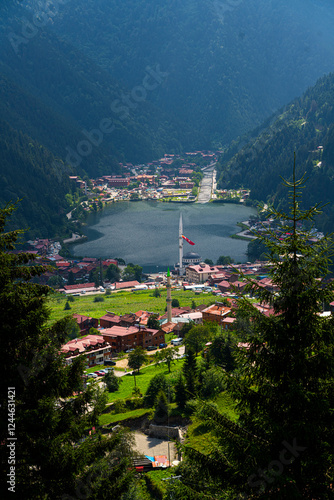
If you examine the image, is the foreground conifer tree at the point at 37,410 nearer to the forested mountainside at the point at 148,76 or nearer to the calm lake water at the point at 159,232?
the calm lake water at the point at 159,232

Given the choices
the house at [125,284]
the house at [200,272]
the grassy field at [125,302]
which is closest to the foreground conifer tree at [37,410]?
the grassy field at [125,302]

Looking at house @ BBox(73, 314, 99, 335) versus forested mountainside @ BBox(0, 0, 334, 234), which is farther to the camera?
forested mountainside @ BBox(0, 0, 334, 234)

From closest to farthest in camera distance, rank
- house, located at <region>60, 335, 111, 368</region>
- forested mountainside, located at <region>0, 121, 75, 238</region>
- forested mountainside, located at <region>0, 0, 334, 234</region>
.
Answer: house, located at <region>60, 335, 111, 368</region>
forested mountainside, located at <region>0, 121, 75, 238</region>
forested mountainside, located at <region>0, 0, 334, 234</region>

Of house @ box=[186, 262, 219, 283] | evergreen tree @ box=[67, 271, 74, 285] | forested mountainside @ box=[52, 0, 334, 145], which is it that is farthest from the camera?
forested mountainside @ box=[52, 0, 334, 145]

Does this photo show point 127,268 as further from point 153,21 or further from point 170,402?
point 153,21

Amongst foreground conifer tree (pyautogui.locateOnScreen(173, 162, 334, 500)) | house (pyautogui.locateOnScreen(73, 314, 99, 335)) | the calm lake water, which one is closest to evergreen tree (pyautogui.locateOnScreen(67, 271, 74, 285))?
the calm lake water

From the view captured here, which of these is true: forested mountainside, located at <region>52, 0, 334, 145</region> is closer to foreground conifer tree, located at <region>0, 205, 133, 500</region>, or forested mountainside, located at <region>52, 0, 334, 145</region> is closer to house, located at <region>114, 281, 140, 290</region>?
house, located at <region>114, 281, 140, 290</region>

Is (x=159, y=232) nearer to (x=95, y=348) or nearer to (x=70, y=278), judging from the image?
(x=70, y=278)

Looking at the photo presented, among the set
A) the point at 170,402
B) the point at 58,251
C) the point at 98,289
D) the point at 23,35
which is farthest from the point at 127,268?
the point at 23,35
